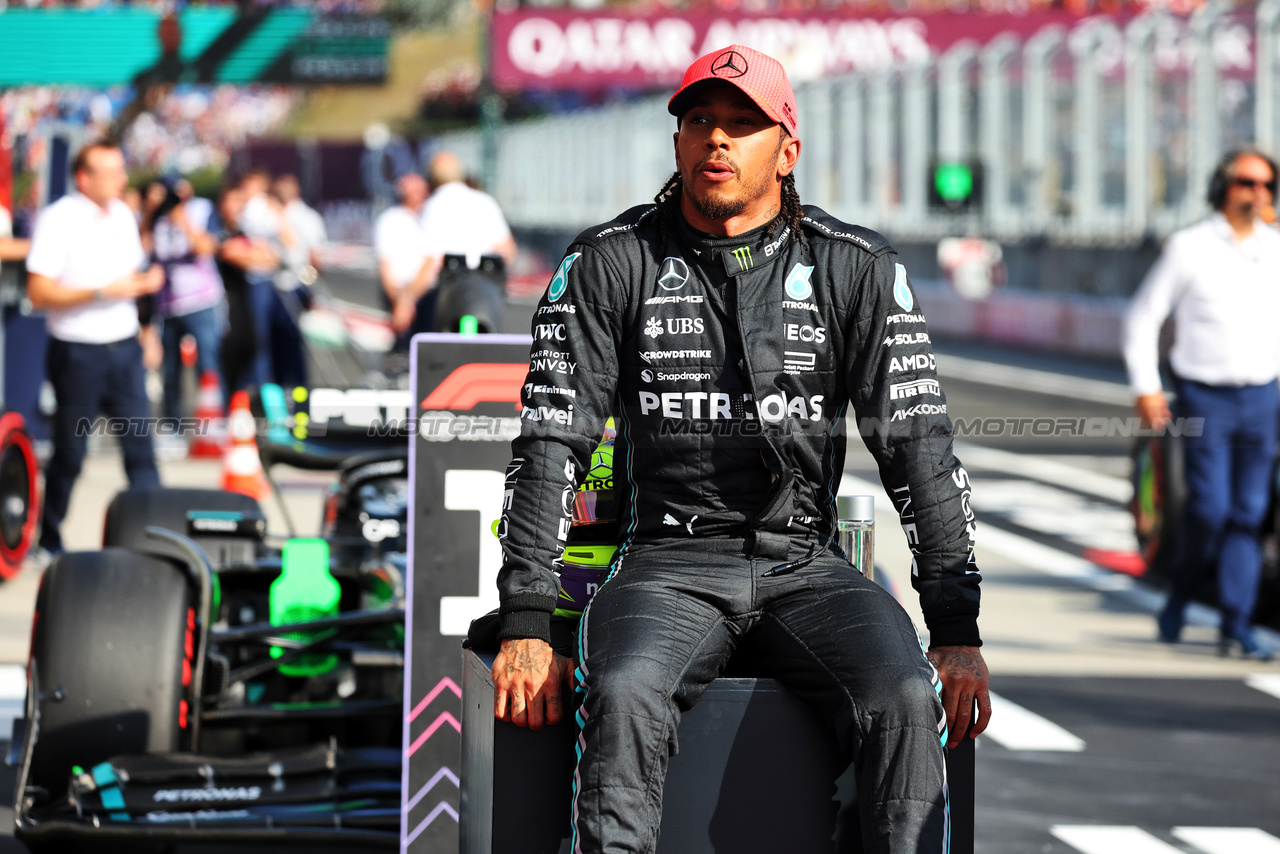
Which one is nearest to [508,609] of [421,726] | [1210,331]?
[421,726]

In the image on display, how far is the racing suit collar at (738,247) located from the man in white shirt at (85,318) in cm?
613

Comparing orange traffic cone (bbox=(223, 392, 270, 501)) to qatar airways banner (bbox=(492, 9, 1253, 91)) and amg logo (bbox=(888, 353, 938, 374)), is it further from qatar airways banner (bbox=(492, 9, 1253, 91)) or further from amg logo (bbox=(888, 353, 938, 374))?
qatar airways banner (bbox=(492, 9, 1253, 91))

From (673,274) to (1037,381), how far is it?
1799cm

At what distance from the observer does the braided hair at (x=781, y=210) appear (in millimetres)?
→ 3834

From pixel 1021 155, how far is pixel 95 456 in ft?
54.6

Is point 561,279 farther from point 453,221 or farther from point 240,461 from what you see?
point 240,461

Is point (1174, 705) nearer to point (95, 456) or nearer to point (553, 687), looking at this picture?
point (553, 687)

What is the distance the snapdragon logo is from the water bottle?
0.76 m

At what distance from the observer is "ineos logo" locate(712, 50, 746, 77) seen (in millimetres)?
3713

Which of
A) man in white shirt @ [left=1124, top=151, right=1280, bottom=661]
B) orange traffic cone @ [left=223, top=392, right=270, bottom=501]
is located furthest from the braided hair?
orange traffic cone @ [left=223, top=392, right=270, bottom=501]

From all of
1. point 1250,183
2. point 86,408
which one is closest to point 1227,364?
point 1250,183

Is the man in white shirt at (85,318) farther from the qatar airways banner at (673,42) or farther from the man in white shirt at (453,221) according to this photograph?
the qatar airways banner at (673,42)

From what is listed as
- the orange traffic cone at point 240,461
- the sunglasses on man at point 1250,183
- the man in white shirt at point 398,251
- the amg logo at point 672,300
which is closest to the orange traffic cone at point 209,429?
the man in white shirt at point 398,251

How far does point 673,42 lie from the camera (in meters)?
42.8
